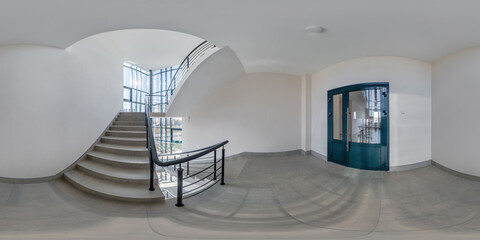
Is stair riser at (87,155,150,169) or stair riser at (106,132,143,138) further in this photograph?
stair riser at (106,132,143,138)

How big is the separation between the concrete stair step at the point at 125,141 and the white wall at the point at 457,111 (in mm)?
6115

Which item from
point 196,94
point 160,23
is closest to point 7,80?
point 160,23

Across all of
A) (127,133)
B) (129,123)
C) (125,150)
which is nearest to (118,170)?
(125,150)

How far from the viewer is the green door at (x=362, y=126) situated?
421 cm

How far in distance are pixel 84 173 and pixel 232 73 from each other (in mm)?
3917

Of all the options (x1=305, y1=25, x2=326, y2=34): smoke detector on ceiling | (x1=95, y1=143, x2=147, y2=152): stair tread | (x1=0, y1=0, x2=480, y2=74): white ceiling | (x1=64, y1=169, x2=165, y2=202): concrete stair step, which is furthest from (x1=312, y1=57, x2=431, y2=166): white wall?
(x1=95, y1=143, x2=147, y2=152): stair tread

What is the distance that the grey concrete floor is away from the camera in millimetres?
1899

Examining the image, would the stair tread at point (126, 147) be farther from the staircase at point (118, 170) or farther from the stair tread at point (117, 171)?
the stair tread at point (117, 171)

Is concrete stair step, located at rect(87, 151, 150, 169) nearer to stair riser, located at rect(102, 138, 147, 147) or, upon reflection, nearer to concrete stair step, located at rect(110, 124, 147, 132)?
stair riser, located at rect(102, 138, 147, 147)

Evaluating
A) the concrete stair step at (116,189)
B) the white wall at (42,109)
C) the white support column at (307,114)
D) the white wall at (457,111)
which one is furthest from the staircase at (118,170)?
the white wall at (457,111)

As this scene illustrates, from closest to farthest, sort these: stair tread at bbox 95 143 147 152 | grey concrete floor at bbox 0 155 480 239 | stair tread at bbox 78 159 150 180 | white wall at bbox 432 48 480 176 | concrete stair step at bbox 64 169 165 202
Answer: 1. grey concrete floor at bbox 0 155 480 239
2. concrete stair step at bbox 64 169 165 202
3. stair tread at bbox 78 159 150 180
4. white wall at bbox 432 48 480 176
5. stair tread at bbox 95 143 147 152

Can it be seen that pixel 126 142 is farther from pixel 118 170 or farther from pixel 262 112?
pixel 262 112

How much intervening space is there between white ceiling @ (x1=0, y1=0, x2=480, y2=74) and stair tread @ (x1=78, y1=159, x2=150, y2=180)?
2245 millimetres

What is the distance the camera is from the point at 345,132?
4.66 m
